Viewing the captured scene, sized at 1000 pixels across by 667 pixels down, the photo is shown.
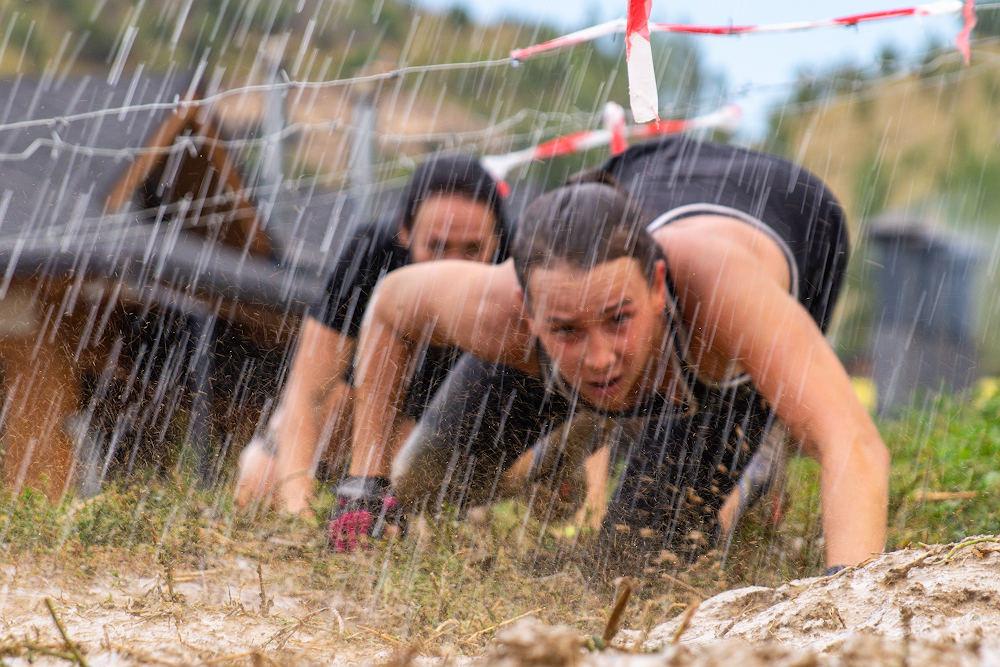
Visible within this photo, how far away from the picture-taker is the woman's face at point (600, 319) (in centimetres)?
228

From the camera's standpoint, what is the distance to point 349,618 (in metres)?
1.99

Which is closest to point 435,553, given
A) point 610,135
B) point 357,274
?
point 357,274

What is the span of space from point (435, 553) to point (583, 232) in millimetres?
1036

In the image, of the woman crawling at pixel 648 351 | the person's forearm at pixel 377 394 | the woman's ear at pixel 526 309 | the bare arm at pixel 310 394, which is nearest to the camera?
the woman crawling at pixel 648 351

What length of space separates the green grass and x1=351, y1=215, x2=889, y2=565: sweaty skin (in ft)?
1.66

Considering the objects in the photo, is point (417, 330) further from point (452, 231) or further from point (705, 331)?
point (705, 331)

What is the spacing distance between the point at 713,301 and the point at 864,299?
51.1 ft

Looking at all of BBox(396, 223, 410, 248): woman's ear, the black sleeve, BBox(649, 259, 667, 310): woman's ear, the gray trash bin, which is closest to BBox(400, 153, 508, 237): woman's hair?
BBox(396, 223, 410, 248): woman's ear

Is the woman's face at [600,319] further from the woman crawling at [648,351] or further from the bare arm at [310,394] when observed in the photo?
the bare arm at [310,394]

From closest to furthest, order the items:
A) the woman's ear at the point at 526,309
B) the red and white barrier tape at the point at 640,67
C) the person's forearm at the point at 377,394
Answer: the red and white barrier tape at the point at 640,67 < the woman's ear at the point at 526,309 < the person's forearm at the point at 377,394

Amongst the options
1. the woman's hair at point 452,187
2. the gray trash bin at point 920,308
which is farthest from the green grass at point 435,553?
the gray trash bin at point 920,308

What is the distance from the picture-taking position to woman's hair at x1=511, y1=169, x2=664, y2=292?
2279mm

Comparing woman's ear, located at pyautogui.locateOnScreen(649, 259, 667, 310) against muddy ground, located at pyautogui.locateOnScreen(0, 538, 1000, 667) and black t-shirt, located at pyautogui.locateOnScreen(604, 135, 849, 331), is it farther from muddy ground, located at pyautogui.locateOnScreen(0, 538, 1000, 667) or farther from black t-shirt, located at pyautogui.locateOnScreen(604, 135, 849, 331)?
muddy ground, located at pyautogui.locateOnScreen(0, 538, 1000, 667)

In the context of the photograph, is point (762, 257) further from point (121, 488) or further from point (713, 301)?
point (121, 488)
